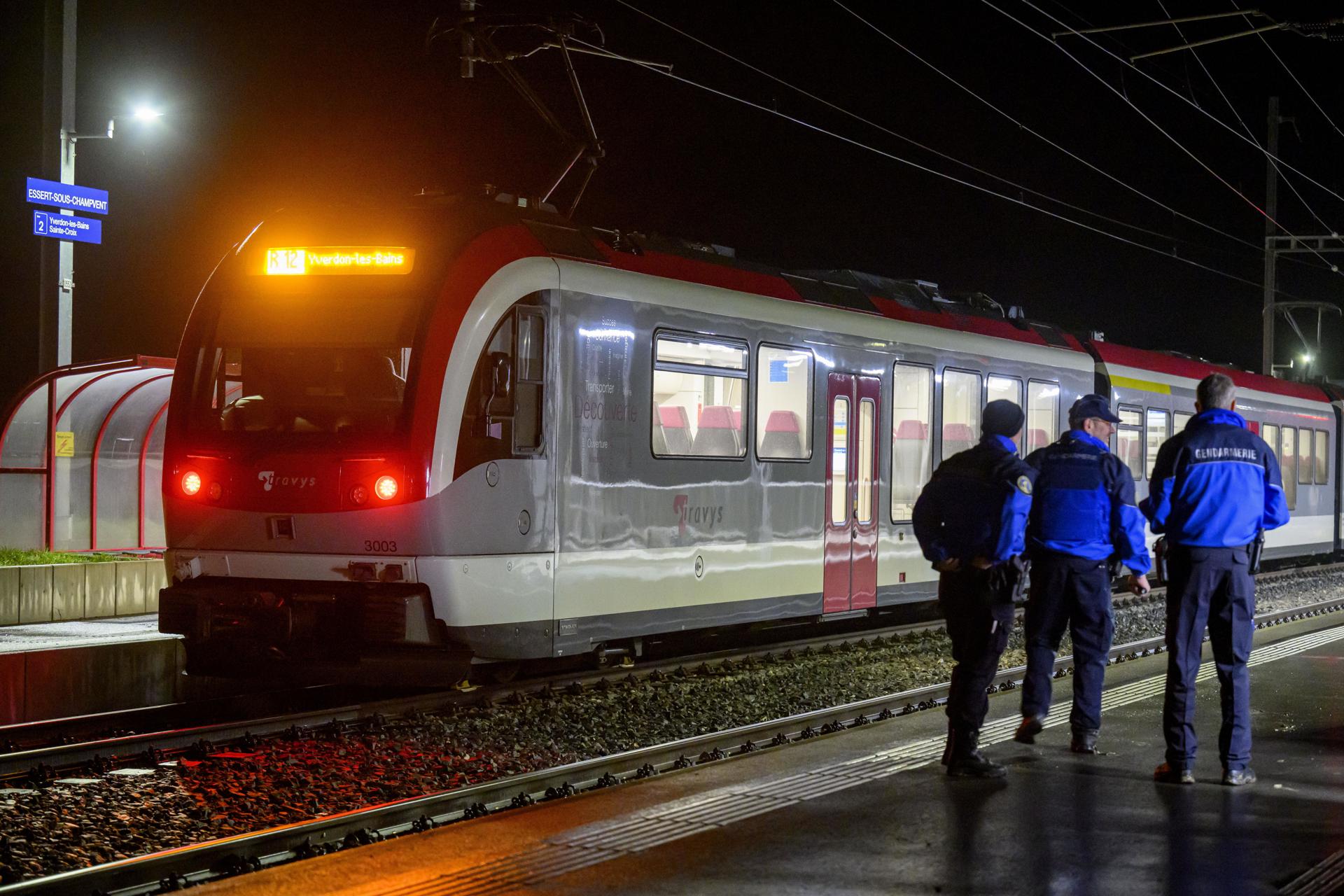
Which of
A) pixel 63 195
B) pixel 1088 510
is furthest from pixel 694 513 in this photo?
pixel 63 195

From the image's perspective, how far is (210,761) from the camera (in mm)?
7922

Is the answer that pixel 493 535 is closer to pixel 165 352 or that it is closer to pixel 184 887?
pixel 184 887

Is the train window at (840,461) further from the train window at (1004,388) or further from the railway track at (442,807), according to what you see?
the railway track at (442,807)

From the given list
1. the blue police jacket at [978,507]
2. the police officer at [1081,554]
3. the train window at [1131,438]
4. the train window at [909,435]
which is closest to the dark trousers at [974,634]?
the blue police jacket at [978,507]

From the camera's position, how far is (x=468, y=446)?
9328 millimetres

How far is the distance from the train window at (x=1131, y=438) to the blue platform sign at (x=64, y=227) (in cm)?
1233

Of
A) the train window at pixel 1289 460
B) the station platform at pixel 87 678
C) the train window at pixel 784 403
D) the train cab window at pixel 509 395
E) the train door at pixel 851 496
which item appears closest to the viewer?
the train cab window at pixel 509 395

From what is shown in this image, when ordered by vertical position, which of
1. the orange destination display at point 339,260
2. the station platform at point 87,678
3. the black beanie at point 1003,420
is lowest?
the station platform at point 87,678

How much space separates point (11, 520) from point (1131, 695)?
41.9 ft

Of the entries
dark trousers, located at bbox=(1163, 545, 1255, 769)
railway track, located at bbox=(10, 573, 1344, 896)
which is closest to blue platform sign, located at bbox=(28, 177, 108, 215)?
railway track, located at bbox=(10, 573, 1344, 896)

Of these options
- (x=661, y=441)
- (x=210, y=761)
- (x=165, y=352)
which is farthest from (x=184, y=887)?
(x=165, y=352)

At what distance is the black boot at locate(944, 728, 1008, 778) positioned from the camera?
706 cm

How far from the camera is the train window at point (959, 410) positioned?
578 inches

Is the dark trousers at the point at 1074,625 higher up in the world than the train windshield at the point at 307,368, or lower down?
lower down
